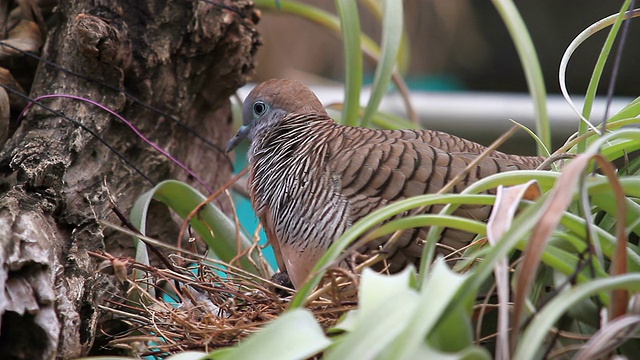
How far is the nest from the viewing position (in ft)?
3.74

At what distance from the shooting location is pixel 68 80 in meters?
1.59

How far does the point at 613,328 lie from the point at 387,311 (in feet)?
0.78

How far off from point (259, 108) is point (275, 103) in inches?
1.6

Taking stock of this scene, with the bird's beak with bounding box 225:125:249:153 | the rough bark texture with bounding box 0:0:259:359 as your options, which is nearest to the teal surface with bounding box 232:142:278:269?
the rough bark texture with bounding box 0:0:259:359

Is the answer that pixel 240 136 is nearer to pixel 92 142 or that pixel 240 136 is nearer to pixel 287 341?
pixel 92 142

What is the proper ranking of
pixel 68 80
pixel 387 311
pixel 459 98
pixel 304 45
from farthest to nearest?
pixel 304 45, pixel 459 98, pixel 68 80, pixel 387 311

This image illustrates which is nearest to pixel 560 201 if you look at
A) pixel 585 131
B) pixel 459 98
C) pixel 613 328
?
pixel 613 328

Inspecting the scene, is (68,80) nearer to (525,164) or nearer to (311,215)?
(311,215)

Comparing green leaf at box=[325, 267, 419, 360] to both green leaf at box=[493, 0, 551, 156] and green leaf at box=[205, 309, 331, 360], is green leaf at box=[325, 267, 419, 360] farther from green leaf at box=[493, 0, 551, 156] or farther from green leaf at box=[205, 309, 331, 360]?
green leaf at box=[493, 0, 551, 156]

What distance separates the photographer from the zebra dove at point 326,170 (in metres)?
1.35

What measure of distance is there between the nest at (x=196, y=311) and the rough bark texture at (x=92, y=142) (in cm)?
6

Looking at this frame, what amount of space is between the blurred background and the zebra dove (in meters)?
3.01

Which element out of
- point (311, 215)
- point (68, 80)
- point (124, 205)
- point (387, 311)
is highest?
point (387, 311)

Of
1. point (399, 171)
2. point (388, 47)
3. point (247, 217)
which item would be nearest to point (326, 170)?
point (399, 171)
